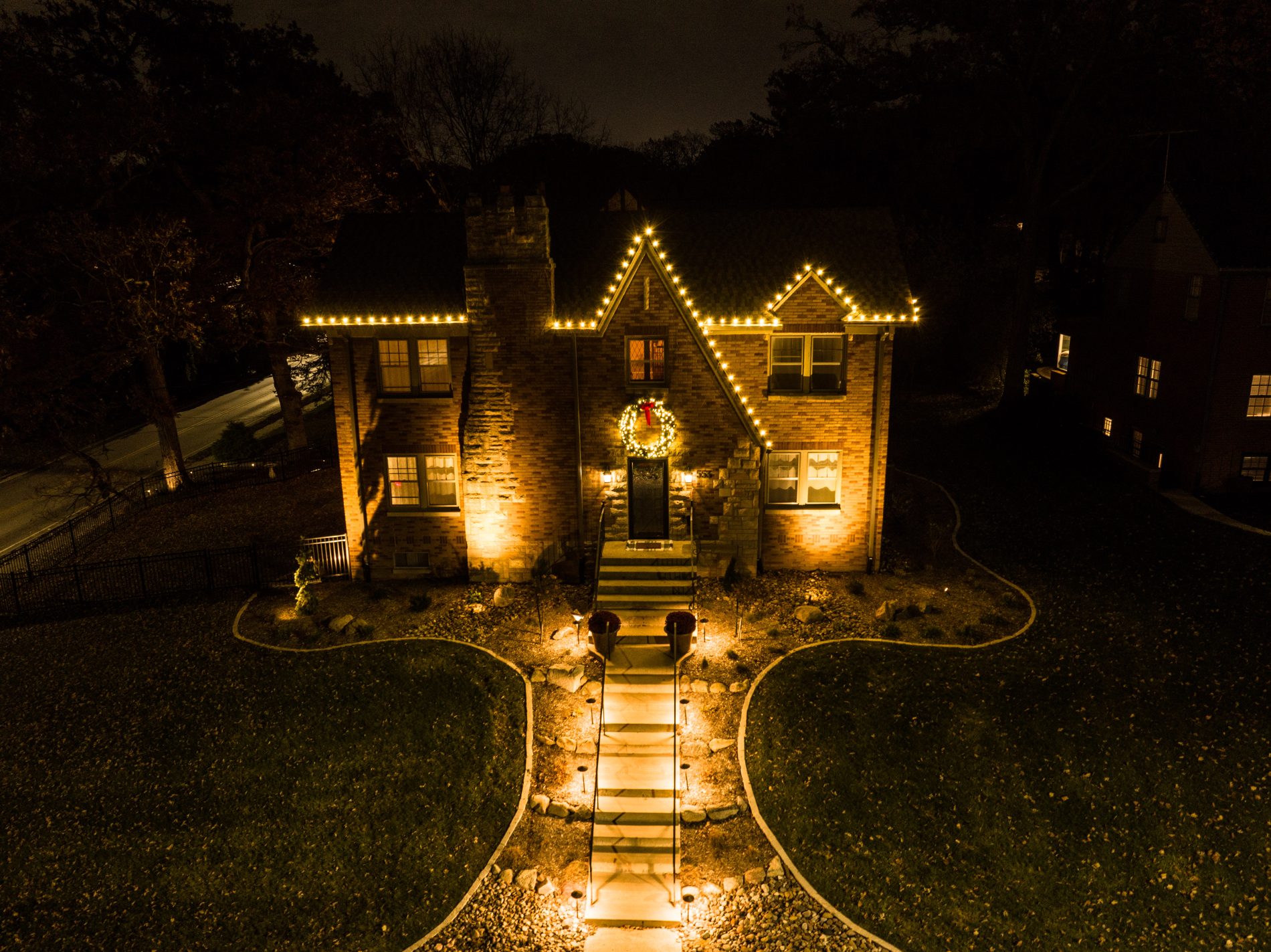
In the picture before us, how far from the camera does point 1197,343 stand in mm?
26359

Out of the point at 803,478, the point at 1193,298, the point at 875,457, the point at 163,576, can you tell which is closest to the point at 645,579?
the point at 803,478

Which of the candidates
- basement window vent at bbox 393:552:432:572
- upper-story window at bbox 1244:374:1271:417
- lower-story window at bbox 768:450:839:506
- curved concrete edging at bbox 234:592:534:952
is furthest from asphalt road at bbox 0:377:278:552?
upper-story window at bbox 1244:374:1271:417

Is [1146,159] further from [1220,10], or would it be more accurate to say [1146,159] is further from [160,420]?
[160,420]

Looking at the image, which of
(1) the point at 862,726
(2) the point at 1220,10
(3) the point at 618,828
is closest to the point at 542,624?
(3) the point at 618,828

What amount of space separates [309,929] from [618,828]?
15.5 feet

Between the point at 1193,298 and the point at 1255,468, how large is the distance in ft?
19.2

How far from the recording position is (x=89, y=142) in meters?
25.1

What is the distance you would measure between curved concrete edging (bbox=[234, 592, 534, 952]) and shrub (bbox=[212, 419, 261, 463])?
13277 millimetres

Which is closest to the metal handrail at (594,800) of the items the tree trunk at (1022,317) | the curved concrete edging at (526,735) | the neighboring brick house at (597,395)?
the curved concrete edging at (526,735)

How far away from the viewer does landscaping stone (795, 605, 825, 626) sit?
18891 mm

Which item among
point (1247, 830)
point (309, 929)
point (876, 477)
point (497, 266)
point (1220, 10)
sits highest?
point (1220, 10)

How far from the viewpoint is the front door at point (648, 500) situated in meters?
20.7

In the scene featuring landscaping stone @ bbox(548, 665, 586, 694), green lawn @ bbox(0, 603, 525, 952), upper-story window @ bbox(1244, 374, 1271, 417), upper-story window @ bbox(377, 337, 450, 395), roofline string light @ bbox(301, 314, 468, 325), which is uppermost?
roofline string light @ bbox(301, 314, 468, 325)

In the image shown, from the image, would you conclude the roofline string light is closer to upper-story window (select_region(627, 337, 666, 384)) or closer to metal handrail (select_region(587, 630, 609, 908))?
upper-story window (select_region(627, 337, 666, 384))
